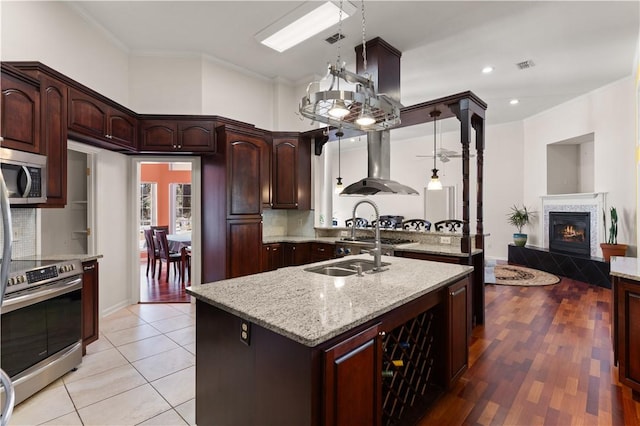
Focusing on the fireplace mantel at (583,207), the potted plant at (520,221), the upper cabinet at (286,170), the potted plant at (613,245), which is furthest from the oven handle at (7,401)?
the potted plant at (520,221)

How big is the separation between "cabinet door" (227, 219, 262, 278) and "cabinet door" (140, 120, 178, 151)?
50.2 inches

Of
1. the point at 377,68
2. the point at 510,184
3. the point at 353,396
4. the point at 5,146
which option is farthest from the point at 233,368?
the point at 510,184

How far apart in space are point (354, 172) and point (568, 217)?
5814 mm

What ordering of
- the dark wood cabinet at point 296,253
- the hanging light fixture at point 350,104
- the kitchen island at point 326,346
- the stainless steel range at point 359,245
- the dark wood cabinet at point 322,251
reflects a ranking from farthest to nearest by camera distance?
1. the dark wood cabinet at point 296,253
2. the dark wood cabinet at point 322,251
3. the stainless steel range at point 359,245
4. the hanging light fixture at point 350,104
5. the kitchen island at point 326,346

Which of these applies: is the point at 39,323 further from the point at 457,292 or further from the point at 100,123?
the point at 457,292

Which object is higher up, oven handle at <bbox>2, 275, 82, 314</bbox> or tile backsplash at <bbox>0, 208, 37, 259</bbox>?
tile backsplash at <bbox>0, 208, 37, 259</bbox>

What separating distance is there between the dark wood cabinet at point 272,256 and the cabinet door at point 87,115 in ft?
7.84

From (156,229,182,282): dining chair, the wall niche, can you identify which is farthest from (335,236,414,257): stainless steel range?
the wall niche

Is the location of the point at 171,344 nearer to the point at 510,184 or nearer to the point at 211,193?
the point at 211,193

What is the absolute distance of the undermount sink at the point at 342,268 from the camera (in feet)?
7.72

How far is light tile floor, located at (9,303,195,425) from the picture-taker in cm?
199

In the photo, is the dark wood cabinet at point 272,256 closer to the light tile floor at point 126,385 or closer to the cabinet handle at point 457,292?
the light tile floor at point 126,385

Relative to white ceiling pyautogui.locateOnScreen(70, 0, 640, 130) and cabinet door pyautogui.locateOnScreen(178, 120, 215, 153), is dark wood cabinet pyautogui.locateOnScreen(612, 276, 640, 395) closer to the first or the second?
white ceiling pyautogui.locateOnScreen(70, 0, 640, 130)

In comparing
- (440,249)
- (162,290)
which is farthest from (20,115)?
(440,249)
